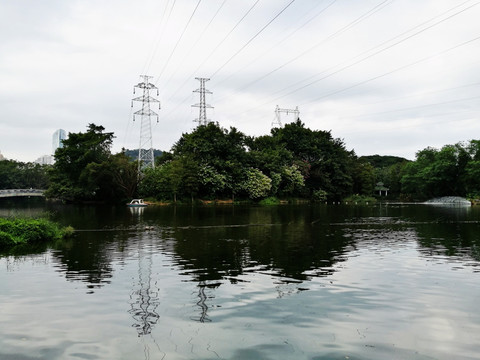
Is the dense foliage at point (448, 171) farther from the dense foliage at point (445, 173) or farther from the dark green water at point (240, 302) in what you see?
the dark green water at point (240, 302)

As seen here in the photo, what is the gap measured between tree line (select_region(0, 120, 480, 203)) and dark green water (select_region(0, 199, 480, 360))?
56.0 metres

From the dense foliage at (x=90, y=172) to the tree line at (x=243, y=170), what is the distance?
0.21 m

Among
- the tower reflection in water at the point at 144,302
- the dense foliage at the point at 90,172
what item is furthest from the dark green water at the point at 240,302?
the dense foliage at the point at 90,172

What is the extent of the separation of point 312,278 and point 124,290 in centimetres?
641

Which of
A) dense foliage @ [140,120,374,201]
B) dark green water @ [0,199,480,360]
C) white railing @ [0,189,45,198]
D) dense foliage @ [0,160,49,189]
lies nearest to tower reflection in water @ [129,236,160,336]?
dark green water @ [0,199,480,360]

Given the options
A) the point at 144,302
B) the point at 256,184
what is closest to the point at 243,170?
the point at 256,184

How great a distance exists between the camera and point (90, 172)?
78750mm

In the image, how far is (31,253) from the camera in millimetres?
19078

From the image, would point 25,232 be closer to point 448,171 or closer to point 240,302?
point 240,302

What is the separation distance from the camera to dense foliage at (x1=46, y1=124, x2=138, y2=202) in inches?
3210

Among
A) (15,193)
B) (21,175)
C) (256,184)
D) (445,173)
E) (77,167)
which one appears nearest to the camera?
(256,184)

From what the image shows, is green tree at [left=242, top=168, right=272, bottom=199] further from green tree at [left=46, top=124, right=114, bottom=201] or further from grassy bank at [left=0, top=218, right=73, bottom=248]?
grassy bank at [left=0, top=218, right=73, bottom=248]

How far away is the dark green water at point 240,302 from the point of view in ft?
24.8

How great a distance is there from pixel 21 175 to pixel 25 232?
5495 inches
